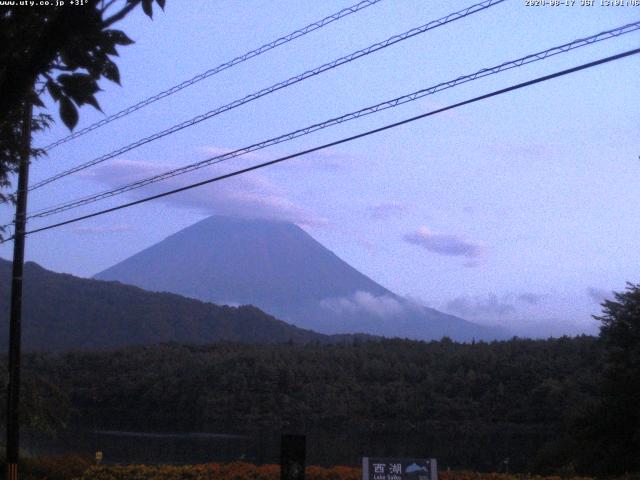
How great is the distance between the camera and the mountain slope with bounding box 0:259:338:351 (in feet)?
318

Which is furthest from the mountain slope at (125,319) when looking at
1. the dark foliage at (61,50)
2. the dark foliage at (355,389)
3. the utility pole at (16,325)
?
the dark foliage at (61,50)

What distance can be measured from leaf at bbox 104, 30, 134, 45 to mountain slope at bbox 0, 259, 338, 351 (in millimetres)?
89296

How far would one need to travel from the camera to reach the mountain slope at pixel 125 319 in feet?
318

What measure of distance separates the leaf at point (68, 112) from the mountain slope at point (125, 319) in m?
89.3

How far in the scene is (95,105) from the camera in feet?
18.4

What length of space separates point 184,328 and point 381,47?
3595 inches

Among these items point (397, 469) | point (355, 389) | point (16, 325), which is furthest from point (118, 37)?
point (355, 389)

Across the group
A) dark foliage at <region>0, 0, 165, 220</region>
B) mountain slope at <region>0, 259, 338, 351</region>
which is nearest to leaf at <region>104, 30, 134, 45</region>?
dark foliage at <region>0, 0, 165, 220</region>

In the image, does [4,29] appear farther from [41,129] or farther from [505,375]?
[505,375]

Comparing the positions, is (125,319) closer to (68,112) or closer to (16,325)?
(16,325)

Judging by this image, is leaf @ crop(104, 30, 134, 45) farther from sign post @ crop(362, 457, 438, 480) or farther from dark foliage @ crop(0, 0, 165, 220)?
sign post @ crop(362, 457, 438, 480)

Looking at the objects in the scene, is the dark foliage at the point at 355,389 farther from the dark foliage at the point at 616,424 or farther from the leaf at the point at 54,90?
the leaf at the point at 54,90

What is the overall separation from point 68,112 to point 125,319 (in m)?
100

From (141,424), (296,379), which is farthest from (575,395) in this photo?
(141,424)
